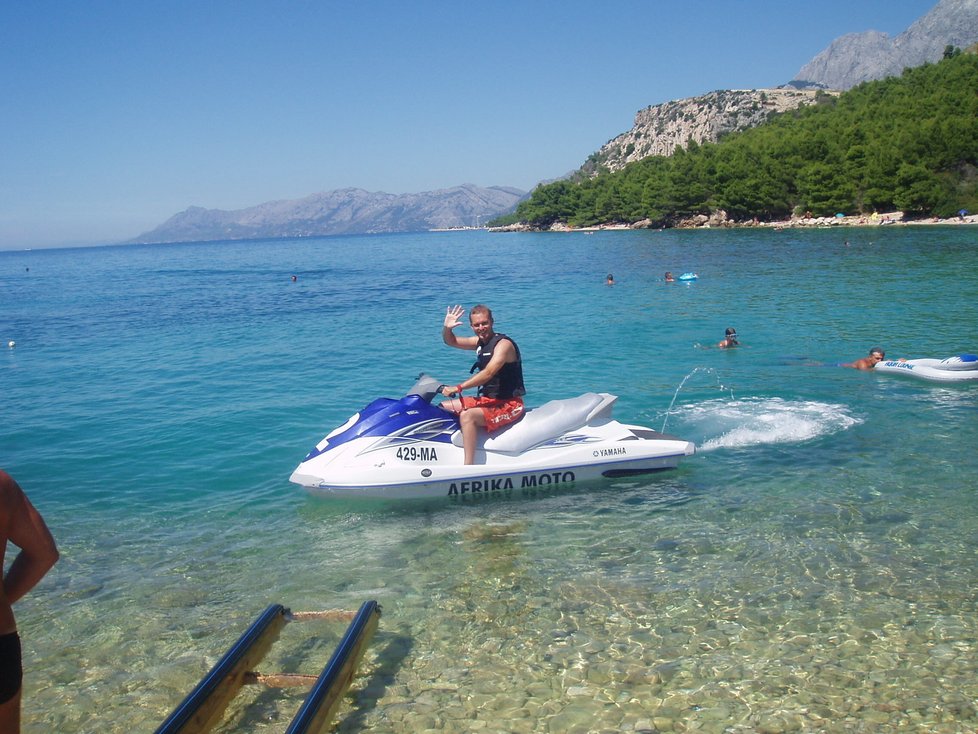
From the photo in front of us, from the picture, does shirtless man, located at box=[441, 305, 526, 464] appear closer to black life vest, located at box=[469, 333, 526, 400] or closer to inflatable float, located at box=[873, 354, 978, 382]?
black life vest, located at box=[469, 333, 526, 400]

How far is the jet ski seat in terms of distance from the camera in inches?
341

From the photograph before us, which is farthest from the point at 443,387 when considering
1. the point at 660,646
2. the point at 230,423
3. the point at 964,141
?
the point at 964,141

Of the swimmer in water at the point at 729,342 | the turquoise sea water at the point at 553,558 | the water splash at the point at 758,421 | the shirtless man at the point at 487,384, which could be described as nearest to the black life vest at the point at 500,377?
the shirtless man at the point at 487,384

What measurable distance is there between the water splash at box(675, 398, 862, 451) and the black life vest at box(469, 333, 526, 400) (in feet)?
10.2

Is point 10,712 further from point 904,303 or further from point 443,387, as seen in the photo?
point 904,303

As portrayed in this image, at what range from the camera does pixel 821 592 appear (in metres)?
6.02

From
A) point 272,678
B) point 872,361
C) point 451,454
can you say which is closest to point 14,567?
point 272,678

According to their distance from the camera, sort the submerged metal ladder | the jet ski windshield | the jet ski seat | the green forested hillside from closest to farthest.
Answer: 1. the submerged metal ladder
2. the jet ski windshield
3. the jet ski seat
4. the green forested hillside

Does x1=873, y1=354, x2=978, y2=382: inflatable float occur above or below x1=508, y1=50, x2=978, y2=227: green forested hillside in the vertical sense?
below

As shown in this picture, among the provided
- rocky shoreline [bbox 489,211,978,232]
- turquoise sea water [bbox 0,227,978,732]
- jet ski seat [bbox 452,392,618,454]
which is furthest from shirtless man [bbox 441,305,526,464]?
rocky shoreline [bbox 489,211,978,232]

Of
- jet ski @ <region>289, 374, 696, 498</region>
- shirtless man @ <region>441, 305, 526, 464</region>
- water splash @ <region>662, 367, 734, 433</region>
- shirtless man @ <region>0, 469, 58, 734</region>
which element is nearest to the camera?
shirtless man @ <region>0, 469, 58, 734</region>

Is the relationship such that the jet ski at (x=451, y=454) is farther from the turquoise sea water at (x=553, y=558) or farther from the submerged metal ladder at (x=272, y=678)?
the submerged metal ladder at (x=272, y=678)

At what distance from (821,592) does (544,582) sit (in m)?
2.18

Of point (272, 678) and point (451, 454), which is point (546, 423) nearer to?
point (451, 454)
